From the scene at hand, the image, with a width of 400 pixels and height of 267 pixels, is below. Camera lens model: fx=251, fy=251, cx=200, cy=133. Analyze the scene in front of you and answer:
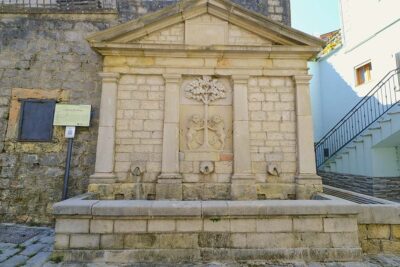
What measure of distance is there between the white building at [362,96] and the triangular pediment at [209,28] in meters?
3.93

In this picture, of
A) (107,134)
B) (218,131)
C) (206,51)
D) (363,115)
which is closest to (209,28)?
(206,51)

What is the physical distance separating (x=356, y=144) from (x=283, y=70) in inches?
173

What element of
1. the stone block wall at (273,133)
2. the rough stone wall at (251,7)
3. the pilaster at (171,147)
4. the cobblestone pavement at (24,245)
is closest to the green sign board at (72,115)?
the pilaster at (171,147)

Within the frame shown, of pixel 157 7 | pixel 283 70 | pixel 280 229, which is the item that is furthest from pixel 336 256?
pixel 157 7

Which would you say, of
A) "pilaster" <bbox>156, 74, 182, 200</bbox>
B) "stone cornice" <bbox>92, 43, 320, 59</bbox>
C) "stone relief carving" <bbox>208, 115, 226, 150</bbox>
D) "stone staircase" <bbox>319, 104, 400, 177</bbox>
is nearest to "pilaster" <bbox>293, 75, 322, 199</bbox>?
"stone cornice" <bbox>92, 43, 320, 59</bbox>

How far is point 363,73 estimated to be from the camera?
9.02 meters

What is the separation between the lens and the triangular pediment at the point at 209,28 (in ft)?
15.1

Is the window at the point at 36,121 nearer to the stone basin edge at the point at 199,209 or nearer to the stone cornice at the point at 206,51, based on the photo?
the stone cornice at the point at 206,51

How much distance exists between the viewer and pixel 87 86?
16.6 feet

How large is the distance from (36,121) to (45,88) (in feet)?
2.21

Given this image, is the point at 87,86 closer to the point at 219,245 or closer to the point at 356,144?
the point at 219,245

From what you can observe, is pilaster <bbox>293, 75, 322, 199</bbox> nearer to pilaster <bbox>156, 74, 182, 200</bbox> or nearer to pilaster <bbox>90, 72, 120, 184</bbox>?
pilaster <bbox>156, 74, 182, 200</bbox>

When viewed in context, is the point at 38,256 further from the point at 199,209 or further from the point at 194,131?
the point at 194,131

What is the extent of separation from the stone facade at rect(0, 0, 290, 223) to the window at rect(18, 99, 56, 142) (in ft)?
0.48
